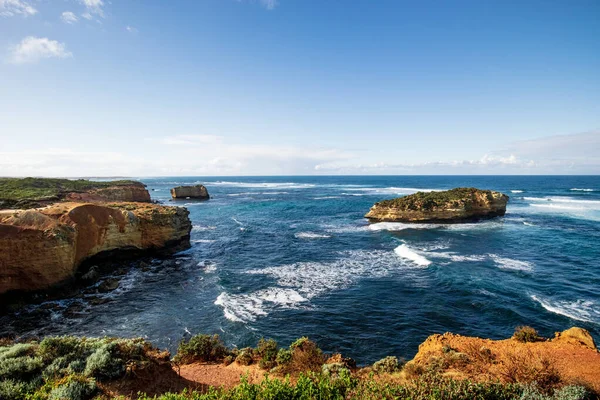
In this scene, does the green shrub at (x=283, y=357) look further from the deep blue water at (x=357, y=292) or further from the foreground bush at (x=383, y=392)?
the foreground bush at (x=383, y=392)

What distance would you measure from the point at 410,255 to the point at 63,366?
2832 cm

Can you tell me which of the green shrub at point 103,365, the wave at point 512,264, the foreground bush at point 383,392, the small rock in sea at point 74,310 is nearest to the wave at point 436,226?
the wave at point 512,264

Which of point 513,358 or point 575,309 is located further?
point 575,309

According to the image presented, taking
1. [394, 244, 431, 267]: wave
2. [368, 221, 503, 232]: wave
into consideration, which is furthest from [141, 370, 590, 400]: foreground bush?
[368, 221, 503, 232]: wave

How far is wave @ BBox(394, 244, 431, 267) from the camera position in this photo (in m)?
28.6

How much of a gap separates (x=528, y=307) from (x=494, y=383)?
1320cm

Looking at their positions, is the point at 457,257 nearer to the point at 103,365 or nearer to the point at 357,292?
the point at 357,292

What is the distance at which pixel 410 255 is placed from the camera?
31.0 metres

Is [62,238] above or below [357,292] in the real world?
above

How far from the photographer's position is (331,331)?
17.4 m

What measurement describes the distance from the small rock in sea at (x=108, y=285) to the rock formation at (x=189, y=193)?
71.9m

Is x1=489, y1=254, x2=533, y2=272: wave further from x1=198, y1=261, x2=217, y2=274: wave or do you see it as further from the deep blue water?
x1=198, y1=261, x2=217, y2=274: wave

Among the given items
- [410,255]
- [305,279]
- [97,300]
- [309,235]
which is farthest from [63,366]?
[309,235]

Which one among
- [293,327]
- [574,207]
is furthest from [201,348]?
[574,207]
